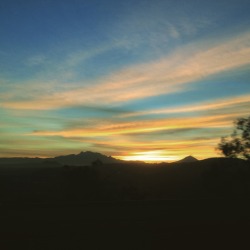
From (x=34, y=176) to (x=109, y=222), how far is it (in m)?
70.0

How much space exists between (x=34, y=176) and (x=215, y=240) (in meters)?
77.2

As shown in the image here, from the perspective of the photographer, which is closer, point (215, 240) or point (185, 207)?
point (215, 240)

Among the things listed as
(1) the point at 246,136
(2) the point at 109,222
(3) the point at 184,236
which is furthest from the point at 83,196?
(3) the point at 184,236

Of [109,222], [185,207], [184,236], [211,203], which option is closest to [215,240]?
[184,236]

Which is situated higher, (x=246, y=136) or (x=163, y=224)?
(x=246, y=136)

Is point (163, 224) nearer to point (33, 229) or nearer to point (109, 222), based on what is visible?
point (109, 222)

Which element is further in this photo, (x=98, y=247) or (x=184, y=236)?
(x=184, y=236)

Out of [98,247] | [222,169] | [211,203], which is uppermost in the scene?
[222,169]

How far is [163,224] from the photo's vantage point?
24688 millimetres

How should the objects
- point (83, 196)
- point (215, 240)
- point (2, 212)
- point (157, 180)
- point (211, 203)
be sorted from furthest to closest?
point (157, 180) → point (83, 196) → point (211, 203) → point (2, 212) → point (215, 240)

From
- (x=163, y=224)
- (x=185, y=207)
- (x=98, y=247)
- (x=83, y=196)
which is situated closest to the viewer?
(x=98, y=247)

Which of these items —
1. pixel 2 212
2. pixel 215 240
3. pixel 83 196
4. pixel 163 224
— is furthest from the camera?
pixel 83 196

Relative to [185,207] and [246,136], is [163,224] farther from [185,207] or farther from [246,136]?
[246,136]

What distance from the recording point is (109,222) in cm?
2536
